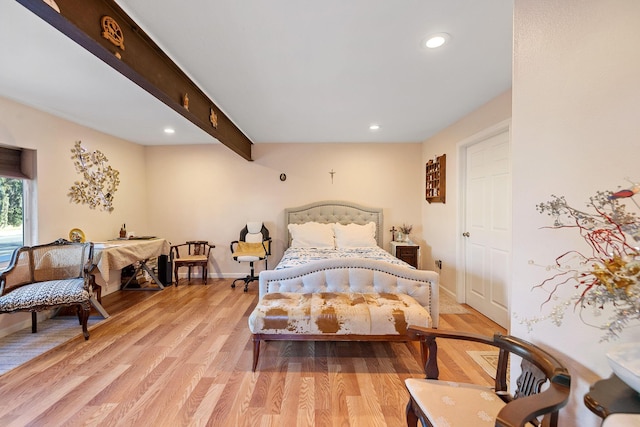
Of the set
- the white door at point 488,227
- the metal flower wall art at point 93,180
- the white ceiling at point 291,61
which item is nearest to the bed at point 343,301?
the white door at point 488,227

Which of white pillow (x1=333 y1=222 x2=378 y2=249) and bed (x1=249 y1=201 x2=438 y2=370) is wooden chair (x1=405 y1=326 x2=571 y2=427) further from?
white pillow (x1=333 y1=222 x2=378 y2=249)

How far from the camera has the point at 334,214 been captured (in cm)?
455

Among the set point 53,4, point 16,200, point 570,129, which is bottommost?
point 16,200

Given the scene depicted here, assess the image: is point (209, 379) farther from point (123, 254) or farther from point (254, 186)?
point (254, 186)

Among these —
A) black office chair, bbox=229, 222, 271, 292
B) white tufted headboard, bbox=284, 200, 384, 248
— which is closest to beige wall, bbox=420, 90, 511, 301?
white tufted headboard, bbox=284, 200, 384, 248

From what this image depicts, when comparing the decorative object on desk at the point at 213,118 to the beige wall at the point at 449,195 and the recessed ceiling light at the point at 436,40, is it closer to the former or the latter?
the recessed ceiling light at the point at 436,40

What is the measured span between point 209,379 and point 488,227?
124 inches

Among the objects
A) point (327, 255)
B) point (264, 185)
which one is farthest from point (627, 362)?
point (264, 185)

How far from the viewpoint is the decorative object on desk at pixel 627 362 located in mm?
668

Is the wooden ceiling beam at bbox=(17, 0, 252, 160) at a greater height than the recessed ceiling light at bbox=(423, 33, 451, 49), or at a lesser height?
lesser

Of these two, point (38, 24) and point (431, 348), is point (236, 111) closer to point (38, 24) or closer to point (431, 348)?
point (38, 24)

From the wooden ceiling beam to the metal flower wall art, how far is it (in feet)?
7.01

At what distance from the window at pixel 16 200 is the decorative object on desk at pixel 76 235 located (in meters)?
0.40

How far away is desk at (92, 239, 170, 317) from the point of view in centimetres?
304
